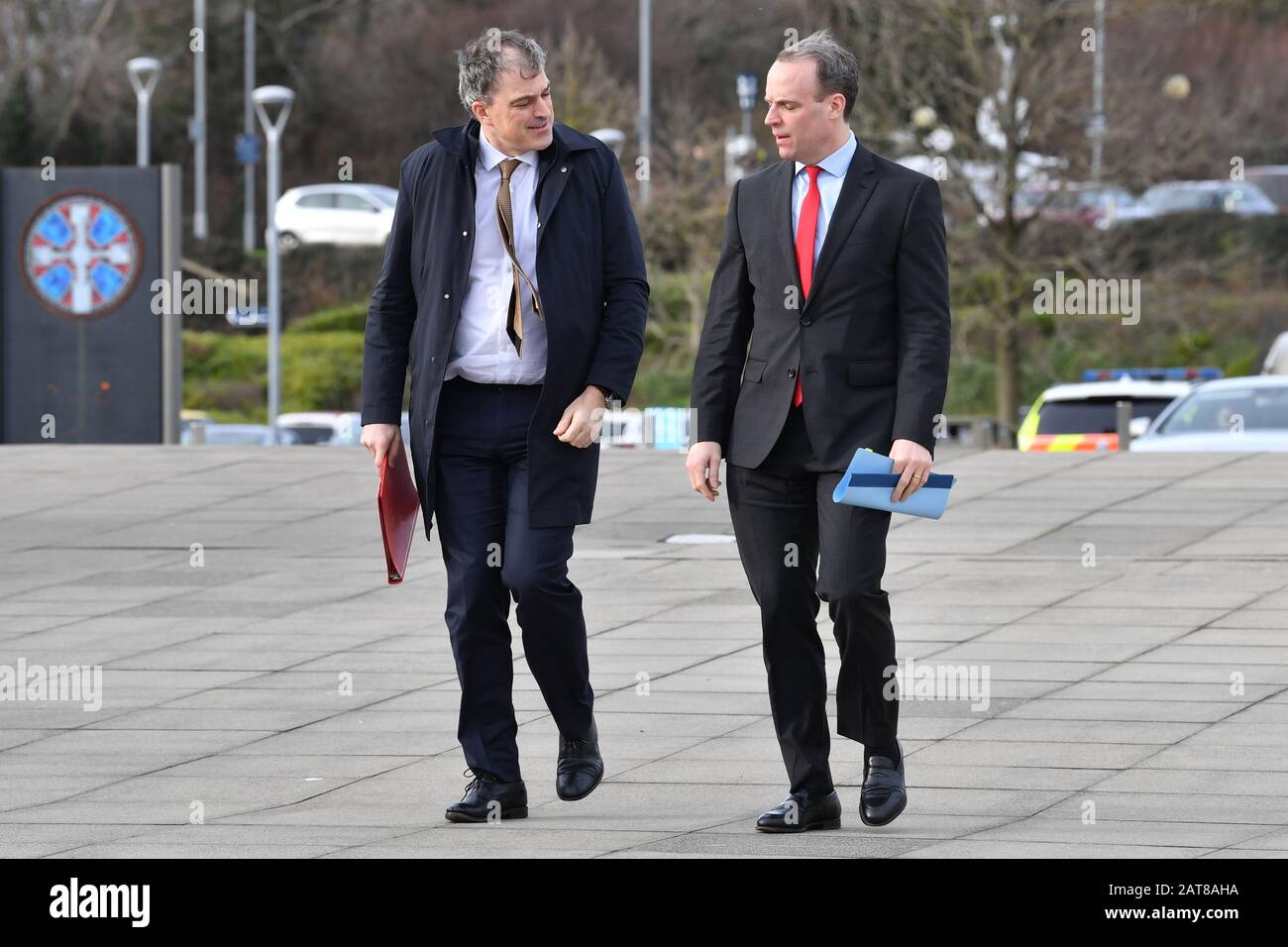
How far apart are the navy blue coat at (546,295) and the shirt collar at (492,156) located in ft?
0.07

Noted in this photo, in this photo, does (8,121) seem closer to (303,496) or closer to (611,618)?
(303,496)

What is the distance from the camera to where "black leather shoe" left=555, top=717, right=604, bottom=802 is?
603 cm

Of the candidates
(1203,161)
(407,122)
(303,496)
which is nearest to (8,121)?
(407,122)

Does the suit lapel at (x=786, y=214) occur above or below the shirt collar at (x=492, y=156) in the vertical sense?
below

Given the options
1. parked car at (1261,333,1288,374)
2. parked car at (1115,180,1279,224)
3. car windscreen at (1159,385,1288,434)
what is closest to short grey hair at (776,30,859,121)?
car windscreen at (1159,385,1288,434)

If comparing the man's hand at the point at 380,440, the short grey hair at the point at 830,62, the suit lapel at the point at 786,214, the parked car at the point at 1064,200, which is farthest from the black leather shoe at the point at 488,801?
the parked car at the point at 1064,200

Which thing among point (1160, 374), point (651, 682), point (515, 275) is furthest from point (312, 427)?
point (515, 275)

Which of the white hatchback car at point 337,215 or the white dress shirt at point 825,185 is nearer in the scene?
the white dress shirt at point 825,185

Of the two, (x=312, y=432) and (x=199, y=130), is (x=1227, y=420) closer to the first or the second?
(x=312, y=432)

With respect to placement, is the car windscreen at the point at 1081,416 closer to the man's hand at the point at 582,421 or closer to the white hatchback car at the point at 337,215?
the man's hand at the point at 582,421

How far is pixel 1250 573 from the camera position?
1047 centimetres

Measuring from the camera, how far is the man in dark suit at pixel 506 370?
5.87 meters

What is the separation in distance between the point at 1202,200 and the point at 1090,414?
78.5 ft

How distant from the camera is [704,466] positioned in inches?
225
